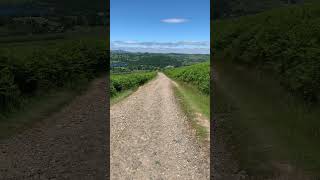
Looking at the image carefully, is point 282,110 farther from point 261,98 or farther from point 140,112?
point 140,112

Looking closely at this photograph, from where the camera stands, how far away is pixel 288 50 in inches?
842

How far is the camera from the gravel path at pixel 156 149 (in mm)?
17328

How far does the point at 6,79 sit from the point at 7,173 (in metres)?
6.99

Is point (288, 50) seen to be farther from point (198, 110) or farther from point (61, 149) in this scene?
point (61, 149)

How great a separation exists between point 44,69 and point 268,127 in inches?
576

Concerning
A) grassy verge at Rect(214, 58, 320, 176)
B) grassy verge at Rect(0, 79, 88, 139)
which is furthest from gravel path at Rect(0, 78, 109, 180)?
grassy verge at Rect(214, 58, 320, 176)

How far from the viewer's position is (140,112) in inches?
1271

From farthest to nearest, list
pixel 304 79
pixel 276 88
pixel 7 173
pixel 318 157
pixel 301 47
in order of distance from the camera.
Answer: pixel 276 88 < pixel 301 47 < pixel 304 79 < pixel 7 173 < pixel 318 157

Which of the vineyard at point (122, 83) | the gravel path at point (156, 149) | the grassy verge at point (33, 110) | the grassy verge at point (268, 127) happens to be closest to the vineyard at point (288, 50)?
the grassy verge at point (268, 127)

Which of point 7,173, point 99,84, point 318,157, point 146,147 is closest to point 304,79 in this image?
point 318,157

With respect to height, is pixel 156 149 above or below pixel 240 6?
below

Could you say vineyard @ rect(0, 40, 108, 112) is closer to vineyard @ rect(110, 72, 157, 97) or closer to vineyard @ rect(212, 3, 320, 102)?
vineyard @ rect(212, 3, 320, 102)

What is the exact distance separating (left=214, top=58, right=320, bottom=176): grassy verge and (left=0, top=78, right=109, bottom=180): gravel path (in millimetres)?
6853

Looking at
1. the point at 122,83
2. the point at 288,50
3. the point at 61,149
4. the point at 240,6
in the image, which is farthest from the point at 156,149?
the point at 122,83
